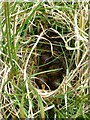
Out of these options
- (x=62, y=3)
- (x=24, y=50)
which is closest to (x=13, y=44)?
(x=24, y=50)

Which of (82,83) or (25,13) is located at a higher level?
(25,13)

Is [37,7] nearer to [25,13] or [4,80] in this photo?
[25,13]

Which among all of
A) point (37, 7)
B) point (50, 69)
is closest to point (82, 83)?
point (50, 69)

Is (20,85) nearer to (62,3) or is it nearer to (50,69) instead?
(50,69)

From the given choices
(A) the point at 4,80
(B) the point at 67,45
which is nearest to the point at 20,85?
(A) the point at 4,80

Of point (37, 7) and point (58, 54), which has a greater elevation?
point (37, 7)
